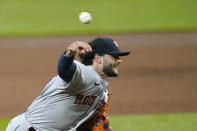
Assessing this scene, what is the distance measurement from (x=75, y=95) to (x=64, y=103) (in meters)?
0.12

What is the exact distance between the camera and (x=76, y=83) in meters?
3.85

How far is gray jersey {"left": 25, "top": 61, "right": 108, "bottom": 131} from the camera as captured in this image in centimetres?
399

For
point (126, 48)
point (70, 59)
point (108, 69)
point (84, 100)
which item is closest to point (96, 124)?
point (84, 100)

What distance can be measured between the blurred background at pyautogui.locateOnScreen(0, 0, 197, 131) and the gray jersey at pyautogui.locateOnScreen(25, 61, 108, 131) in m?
2.83

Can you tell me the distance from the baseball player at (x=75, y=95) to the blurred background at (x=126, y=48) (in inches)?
108

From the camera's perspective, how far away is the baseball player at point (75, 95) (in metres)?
3.94

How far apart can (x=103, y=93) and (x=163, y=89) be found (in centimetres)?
528

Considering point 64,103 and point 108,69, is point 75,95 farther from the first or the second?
point 108,69

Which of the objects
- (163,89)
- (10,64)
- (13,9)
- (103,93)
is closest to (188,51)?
(163,89)

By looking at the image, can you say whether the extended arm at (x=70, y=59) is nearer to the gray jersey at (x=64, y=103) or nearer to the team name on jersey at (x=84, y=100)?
the gray jersey at (x=64, y=103)

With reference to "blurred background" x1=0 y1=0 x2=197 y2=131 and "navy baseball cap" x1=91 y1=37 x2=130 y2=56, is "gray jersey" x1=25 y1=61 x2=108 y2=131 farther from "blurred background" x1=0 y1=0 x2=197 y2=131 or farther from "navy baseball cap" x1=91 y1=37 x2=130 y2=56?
"blurred background" x1=0 y1=0 x2=197 y2=131

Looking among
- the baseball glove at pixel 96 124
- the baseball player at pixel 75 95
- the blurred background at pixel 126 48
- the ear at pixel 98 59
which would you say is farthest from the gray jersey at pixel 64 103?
the blurred background at pixel 126 48

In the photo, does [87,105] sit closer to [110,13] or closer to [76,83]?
[76,83]

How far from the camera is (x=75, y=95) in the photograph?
4.03 metres
